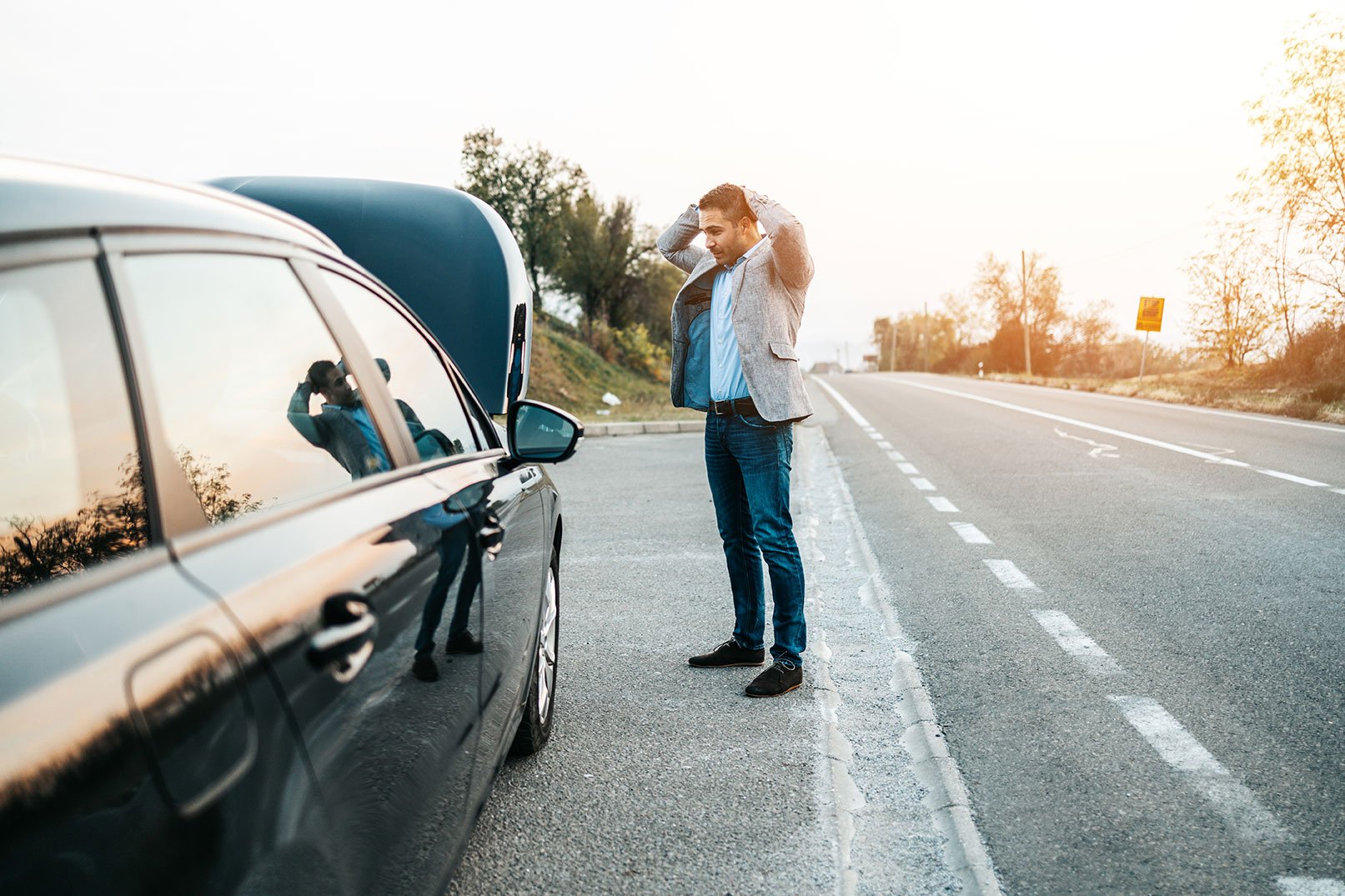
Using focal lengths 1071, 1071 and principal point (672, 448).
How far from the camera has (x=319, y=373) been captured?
219cm

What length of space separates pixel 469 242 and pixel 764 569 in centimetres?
268

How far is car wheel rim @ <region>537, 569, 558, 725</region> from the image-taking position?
3514 millimetres

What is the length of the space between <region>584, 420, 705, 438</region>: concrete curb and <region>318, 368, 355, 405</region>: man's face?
49.6 ft

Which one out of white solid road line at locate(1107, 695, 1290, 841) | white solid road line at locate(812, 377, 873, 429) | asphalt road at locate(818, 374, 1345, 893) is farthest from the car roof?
white solid road line at locate(812, 377, 873, 429)

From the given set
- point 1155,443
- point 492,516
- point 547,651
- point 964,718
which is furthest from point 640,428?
point 492,516

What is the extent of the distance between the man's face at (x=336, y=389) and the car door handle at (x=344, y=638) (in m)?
0.65

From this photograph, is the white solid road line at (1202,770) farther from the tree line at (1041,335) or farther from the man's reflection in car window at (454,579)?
the tree line at (1041,335)

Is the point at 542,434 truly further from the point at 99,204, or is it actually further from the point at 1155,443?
the point at 1155,443

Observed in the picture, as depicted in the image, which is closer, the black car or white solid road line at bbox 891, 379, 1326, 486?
the black car

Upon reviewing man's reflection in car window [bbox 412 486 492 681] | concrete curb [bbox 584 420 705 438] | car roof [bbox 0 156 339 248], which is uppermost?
car roof [bbox 0 156 339 248]

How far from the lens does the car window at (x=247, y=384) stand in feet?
5.07

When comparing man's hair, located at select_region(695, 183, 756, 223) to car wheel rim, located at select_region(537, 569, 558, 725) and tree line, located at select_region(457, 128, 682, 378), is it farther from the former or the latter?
tree line, located at select_region(457, 128, 682, 378)

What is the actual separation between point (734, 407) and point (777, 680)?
111cm

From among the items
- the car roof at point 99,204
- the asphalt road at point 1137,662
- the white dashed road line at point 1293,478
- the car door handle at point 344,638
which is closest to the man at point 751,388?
the asphalt road at point 1137,662
